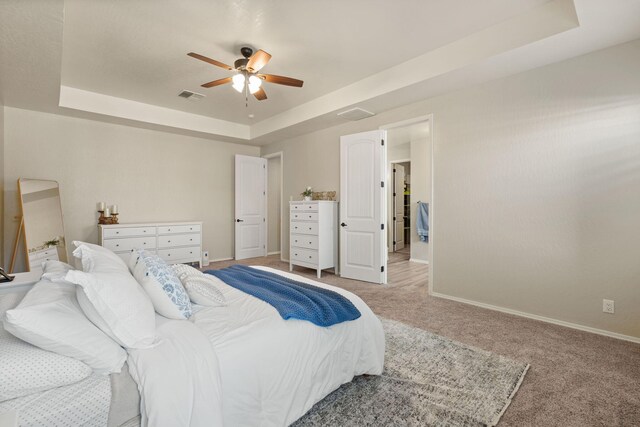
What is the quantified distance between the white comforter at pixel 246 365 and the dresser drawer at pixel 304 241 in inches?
109

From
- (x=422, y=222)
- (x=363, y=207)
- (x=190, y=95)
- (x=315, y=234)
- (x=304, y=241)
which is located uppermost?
(x=190, y=95)

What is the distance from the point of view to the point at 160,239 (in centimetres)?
469

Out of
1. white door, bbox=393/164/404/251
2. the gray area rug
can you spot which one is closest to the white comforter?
the gray area rug

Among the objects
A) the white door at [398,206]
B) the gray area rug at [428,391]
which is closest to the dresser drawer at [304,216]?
the gray area rug at [428,391]

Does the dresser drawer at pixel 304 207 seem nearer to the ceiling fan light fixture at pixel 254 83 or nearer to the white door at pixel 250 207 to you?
the white door at pixel 250 207

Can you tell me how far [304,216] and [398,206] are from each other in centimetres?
332

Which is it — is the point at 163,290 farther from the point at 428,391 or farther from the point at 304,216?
the point at 304,216

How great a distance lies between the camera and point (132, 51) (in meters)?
2.98

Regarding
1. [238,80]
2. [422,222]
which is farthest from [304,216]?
[422,222]

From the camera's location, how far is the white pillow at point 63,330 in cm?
94

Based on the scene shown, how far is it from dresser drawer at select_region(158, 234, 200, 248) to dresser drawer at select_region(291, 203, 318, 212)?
179 centimetres

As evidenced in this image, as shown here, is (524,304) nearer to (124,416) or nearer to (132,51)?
(124,416)

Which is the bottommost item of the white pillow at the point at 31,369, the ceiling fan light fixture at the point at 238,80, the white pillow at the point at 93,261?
the white pillow at the point at 31,369

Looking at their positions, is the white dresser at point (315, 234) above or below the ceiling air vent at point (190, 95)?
below
